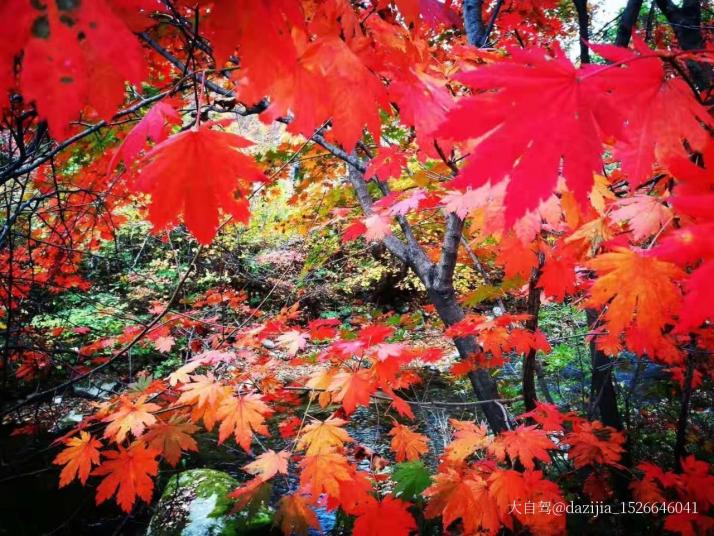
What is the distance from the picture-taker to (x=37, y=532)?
3465 mm

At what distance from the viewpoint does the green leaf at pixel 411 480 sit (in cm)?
Answer: 238

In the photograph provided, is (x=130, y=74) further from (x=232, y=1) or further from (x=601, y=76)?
(x=601, y=76)

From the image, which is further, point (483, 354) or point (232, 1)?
point (483, 354)

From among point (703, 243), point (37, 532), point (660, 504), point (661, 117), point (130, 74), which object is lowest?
point (37, 532)

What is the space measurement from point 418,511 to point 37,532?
3365 millimetres

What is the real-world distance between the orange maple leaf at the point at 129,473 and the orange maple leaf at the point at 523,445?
5.59ft

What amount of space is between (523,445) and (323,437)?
3.02 ft

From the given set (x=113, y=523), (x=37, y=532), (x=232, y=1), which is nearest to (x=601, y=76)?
(x=232, y=1)

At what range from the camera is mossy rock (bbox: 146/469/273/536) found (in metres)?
2.80

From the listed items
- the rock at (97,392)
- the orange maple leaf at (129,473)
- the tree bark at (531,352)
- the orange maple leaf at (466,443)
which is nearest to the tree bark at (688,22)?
the tree bark at (531,352)

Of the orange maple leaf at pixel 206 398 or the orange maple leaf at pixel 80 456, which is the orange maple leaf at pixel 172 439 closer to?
the orange maple leaf at pixel 206 398

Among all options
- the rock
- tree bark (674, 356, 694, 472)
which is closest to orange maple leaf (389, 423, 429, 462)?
tree bark (674, 356, 694, 472)

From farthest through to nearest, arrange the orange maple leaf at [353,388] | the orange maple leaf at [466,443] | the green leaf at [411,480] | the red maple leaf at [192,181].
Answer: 1. the green leaf at [411,480]
2. the orange maple leaf at [466,443]
3. the orange maple leaf at [353,388]
4. the red maple leaf at [192,181]

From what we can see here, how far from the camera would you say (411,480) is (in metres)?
2.44
